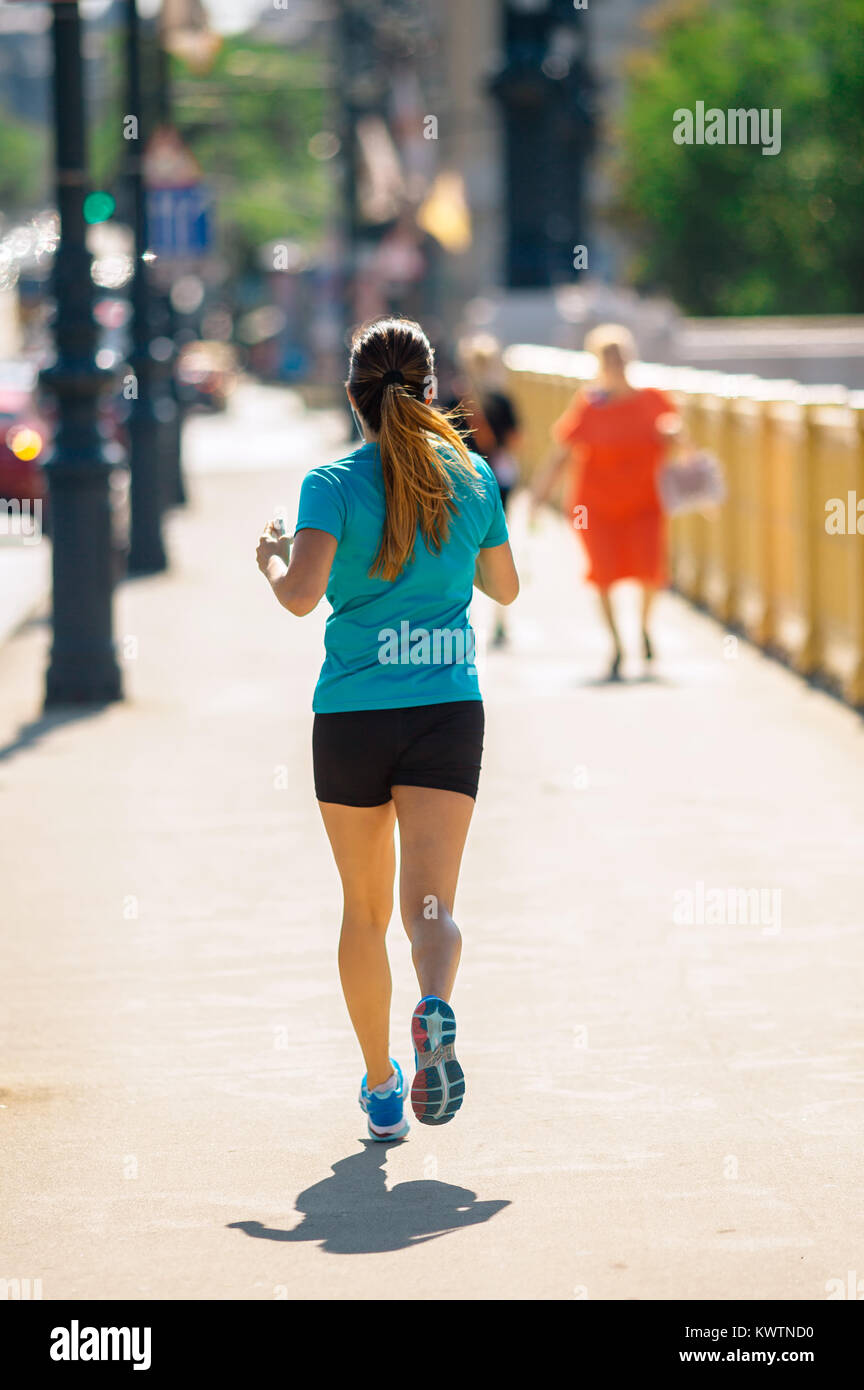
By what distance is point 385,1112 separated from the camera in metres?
5.78

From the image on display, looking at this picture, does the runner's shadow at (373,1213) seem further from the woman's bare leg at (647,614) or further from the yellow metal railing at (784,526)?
the woman's bare leg at (647,614)

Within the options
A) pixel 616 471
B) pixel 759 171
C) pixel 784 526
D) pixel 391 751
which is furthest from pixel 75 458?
pixel 759 171

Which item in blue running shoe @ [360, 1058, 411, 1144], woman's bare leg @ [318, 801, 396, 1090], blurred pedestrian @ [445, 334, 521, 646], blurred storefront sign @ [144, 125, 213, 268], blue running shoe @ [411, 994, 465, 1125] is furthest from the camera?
blurred storefront sign @ [144, 125, 213, 268]

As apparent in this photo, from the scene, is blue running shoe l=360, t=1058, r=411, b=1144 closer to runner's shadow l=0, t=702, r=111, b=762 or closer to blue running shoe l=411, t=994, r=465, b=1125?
blue running shoe l=411, t=994, r=465, b=1125

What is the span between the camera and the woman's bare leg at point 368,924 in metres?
5.66

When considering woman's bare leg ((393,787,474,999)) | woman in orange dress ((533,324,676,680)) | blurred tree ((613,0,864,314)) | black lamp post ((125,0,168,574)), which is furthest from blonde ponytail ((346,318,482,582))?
blurred tree ((613,0,864,314))

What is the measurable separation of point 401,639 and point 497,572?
41 centimetres

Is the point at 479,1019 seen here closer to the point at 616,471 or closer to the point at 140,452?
the point at 616,471

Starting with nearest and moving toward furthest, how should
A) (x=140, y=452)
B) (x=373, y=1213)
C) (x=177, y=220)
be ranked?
(x=373, y=1213)
(x=140, y=452)
(x=177, y=220)

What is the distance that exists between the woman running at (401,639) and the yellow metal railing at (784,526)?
7299 millimetres

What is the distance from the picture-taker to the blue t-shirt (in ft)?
18.0

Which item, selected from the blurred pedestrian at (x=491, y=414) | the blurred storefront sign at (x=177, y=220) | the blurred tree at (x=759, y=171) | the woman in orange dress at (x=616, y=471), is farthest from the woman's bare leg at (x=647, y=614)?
the blurred tree at (x=759, y=171)

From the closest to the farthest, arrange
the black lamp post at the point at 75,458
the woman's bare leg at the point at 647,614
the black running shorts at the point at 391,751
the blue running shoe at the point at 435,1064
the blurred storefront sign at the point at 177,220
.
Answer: the blue running shoe at the point at 435,1064 → the black running shorts at the point at 391,751 → the black lamp post at the point at 75,458 → the woman's bare leg at the point at 647,614 → the blurred storefront sign at the point at 177,220

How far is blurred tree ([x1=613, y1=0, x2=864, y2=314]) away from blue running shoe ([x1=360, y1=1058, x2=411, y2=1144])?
158 ft
